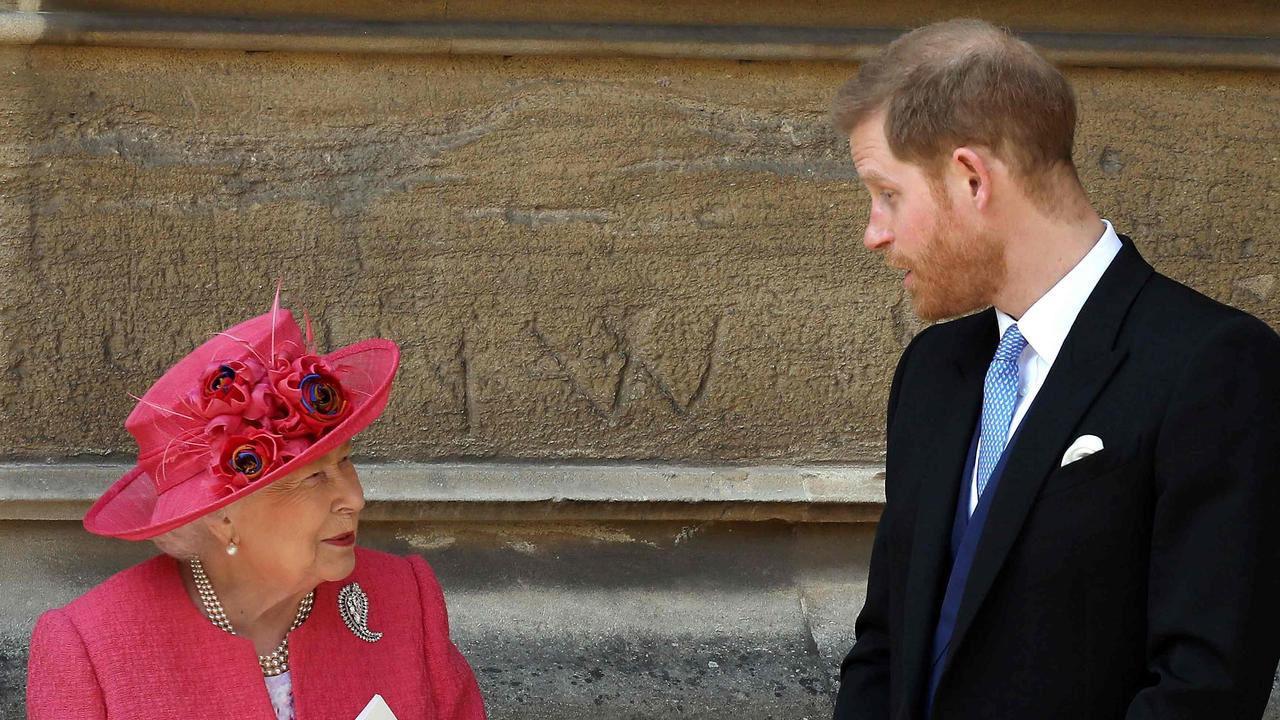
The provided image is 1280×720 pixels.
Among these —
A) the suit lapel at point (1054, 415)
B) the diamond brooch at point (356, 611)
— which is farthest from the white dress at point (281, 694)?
the suit lapel at point (1054, 415)

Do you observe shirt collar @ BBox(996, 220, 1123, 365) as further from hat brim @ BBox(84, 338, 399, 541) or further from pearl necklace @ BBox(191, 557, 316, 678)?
pearl necklace @ BBox(191, 557, 316, 678)

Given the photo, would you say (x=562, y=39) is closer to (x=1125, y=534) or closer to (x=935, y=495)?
(x=935, y=495)

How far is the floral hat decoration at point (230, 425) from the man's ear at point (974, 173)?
0.95 m

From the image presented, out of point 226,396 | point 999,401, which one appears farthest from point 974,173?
point 226,396

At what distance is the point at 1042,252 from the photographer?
1937 millimetres

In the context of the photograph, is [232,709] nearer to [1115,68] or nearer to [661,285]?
[661,285]

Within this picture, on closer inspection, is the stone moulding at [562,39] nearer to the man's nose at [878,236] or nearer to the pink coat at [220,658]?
the pink coat at [220,658]

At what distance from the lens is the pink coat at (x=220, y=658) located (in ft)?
7.06

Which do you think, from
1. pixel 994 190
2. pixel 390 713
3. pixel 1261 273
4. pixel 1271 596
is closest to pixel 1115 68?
pixel 1261 273

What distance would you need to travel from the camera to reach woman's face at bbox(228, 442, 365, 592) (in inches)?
88.0

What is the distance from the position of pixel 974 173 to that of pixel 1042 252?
15cm

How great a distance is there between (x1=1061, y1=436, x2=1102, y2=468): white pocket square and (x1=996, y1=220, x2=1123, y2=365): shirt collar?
0.47 ft

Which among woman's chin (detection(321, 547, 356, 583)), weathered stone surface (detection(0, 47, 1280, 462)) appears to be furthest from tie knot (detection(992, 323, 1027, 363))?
weathered stone surface (detection(0, 47, 1280, 462))

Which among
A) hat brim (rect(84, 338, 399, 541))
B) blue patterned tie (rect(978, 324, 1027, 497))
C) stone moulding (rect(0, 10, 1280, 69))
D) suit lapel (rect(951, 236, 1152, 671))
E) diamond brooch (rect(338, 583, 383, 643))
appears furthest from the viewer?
stone moulding (rect(0, 10, 1280, 69))
